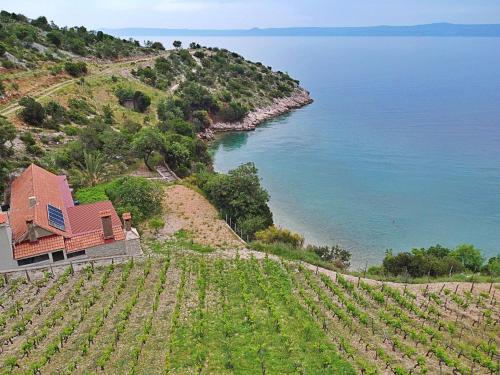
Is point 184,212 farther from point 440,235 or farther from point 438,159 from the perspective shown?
point 438,159

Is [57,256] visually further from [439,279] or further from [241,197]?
[439,279]

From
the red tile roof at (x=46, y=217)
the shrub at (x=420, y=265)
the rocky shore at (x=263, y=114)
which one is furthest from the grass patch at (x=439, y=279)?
the rocky shore at (x=263, y=114)

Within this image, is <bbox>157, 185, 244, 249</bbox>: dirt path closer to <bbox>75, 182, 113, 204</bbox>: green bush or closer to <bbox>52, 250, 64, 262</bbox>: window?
<bbox>75, 182, 113, 204</bbox>: green bush

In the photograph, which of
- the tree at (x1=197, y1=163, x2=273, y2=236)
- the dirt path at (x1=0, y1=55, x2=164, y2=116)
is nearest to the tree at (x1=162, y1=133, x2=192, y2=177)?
the tree at (x1=197, y1=163, x2=273, y2=236)

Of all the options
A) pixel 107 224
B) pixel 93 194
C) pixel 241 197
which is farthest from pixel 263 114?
pixel 107 224

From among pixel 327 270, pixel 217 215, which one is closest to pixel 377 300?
pixel 327 270

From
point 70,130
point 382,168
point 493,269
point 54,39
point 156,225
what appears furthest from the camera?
point 54,39

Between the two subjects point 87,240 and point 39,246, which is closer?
point 39,246
